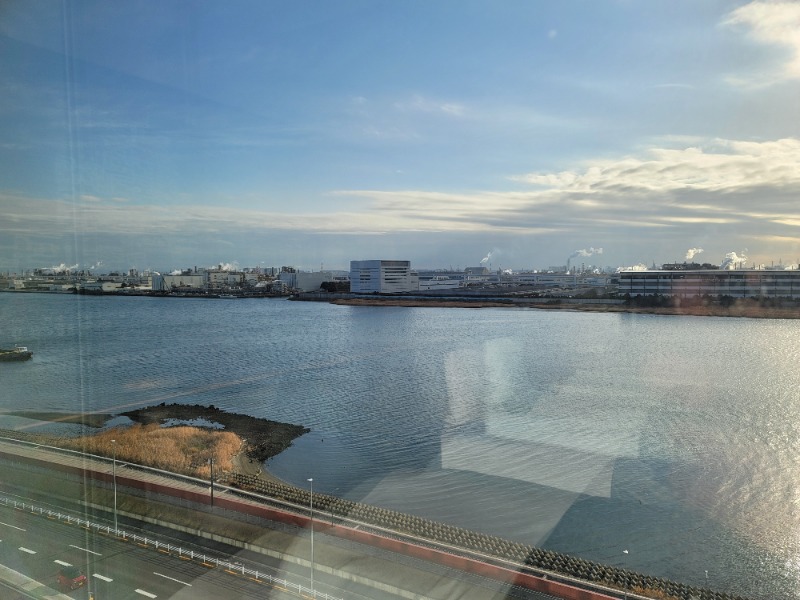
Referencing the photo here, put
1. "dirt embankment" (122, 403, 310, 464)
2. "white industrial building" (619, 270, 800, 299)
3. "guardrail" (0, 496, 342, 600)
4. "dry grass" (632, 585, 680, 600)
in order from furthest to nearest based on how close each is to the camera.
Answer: "white industrial building" (619, 270, 800, 299) → "dirt embankment" (122, 403, 310, 464) → "dry grass" (632, 585, 680, 600) → "guardrail" (0, 496, 342, 600)

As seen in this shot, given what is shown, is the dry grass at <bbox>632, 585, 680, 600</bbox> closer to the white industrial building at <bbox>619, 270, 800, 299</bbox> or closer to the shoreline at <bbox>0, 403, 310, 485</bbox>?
the shoreline at <bbox>0, 403, 310, 485</bbox>

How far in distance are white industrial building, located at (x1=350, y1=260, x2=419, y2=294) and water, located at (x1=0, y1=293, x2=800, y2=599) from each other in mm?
16603

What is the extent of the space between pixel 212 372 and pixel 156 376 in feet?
3.18

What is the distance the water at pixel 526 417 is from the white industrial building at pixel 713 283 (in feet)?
10.5

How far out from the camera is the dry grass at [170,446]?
3.93m

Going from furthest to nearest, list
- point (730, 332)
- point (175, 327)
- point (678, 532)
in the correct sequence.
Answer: point (175, 327) → point (730, 332) → point (678, 532)

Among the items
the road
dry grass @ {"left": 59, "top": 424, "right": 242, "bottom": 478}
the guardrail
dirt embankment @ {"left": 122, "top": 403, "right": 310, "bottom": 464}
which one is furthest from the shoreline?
the road

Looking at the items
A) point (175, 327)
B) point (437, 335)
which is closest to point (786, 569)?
point (437, 335)

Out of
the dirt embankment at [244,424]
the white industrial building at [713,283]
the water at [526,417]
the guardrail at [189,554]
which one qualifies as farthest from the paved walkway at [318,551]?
the white industrial building at [713,283]

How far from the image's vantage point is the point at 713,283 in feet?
60.2

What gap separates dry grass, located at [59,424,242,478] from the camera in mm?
3934

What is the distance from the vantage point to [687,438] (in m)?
5.74

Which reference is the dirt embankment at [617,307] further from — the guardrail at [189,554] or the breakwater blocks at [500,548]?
the guardrail at [189,554]

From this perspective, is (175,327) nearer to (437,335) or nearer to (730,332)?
(437,335)
